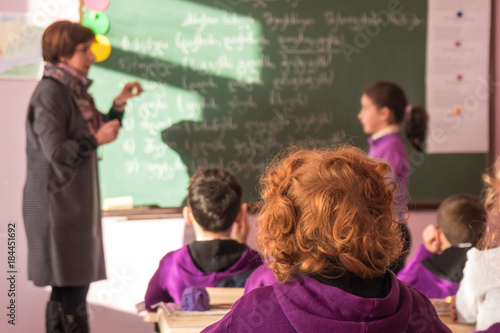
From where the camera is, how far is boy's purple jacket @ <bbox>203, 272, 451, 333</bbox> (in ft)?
3.76

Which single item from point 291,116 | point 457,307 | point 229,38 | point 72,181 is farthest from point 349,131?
point 457,307

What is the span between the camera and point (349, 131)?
13.0 ft

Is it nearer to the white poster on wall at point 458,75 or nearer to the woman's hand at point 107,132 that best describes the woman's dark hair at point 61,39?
the woman's hand at point 107,132

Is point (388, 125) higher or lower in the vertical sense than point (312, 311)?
higher

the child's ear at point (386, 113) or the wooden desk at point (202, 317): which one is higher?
the child's ear at point (386, 113)

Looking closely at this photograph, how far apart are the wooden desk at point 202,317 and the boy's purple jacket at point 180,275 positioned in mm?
201

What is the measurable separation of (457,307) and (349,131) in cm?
216

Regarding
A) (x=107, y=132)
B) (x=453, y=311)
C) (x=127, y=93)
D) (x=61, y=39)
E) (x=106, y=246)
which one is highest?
(x=61, y=39)

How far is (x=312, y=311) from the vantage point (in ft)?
3.77

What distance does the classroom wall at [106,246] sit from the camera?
11.1 feet

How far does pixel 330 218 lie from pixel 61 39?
2.15 metres

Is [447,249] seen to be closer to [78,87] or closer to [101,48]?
[78,87]

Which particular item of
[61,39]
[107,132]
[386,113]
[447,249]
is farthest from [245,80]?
[447,249]

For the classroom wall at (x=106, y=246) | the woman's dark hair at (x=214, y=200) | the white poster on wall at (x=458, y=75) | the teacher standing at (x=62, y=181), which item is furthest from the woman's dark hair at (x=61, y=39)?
the white poster on wall at (x=458, y=75)
